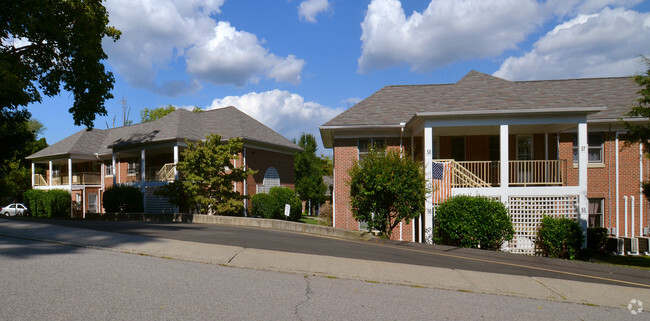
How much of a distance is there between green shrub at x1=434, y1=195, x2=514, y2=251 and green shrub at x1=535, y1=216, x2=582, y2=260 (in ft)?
3.89

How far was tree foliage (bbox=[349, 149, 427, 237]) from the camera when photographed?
13.9 meters

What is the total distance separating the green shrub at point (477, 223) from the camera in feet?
43.0

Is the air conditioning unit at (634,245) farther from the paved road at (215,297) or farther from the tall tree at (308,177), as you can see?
the tall tree at (308,177)

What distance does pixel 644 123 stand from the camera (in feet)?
56.4

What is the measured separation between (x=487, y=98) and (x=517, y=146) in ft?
13.5

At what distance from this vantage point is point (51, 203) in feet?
106

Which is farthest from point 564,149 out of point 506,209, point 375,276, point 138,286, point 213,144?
point 138,286

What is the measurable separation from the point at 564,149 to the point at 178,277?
1763 centimetres

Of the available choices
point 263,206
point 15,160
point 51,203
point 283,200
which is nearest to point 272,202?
point 263,206

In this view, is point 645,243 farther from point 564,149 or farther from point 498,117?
point 498,117

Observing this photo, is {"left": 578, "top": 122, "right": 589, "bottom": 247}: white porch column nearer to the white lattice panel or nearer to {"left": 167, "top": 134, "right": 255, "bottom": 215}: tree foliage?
the white lattice panel

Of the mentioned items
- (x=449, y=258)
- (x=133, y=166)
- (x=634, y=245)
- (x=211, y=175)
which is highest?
(x=133, y=166)

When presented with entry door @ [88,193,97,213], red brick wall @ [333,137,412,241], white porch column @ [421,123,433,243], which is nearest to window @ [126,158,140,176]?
entry door @ [88,193,97,213]

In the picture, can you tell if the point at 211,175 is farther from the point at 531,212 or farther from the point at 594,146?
the point at 594,146
